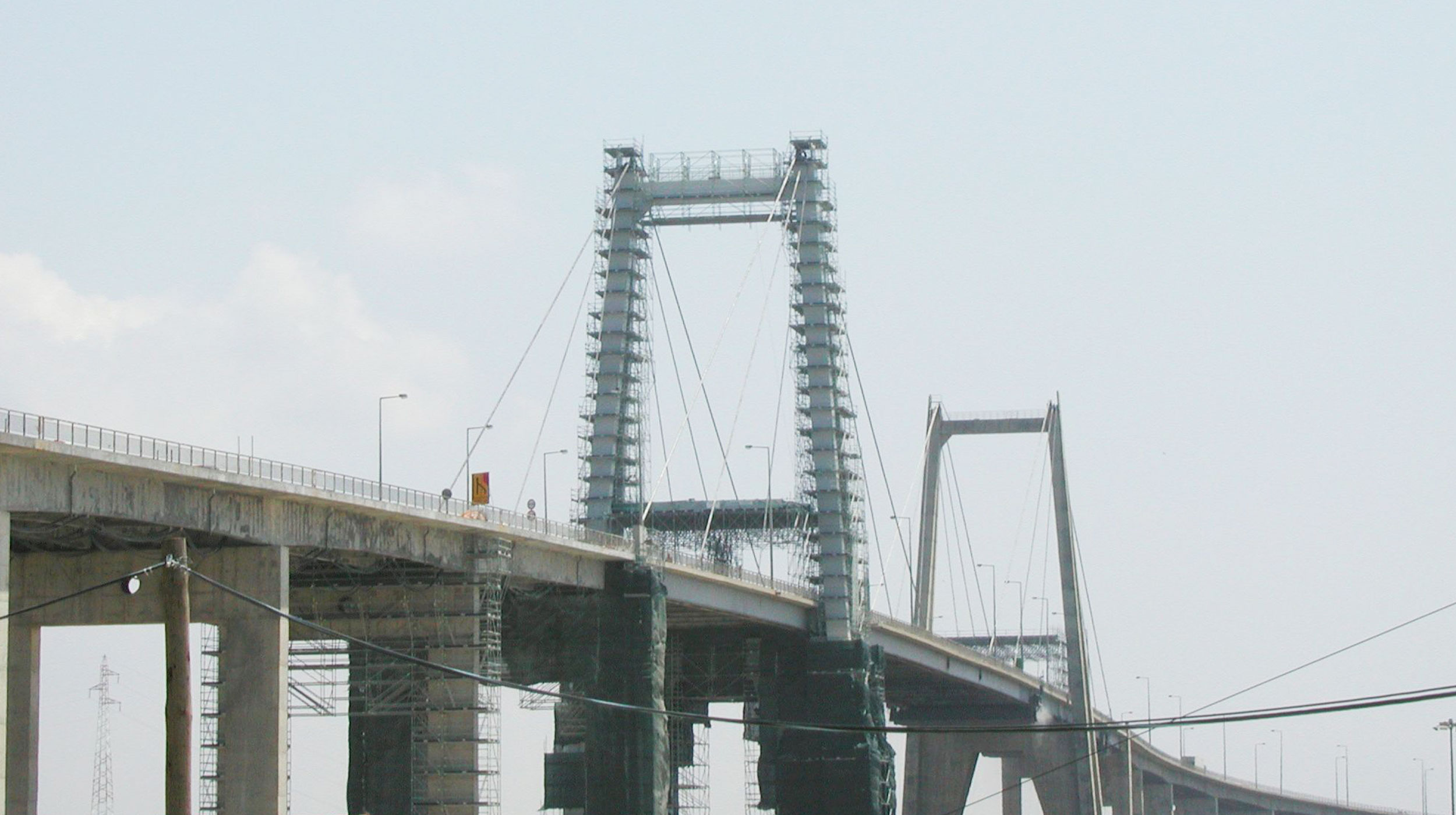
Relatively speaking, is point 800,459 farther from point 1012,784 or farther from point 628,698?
point 1012,784

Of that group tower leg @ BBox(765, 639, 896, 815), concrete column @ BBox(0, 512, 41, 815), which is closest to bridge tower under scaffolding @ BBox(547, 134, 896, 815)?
tower leg @ BBox(765, 639, 896, 815)

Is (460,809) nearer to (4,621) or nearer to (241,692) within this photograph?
(241,692)

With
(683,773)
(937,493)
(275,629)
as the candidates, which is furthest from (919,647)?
(275,629)

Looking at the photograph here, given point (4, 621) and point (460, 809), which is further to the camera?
point (460, 809)

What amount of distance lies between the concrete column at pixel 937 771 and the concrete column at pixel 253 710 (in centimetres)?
10644

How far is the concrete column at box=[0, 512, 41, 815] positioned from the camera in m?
65.5

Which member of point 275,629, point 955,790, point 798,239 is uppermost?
point 798,239

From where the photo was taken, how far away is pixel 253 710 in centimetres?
6397

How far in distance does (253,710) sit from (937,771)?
109247mm

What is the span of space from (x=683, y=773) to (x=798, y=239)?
2988 cm

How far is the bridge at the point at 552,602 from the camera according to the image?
63781mm

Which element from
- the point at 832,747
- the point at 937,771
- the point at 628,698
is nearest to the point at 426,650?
the point at 628,698

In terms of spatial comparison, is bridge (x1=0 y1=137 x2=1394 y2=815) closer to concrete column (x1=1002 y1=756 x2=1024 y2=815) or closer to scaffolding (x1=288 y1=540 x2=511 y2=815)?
scaffolding (x1=288 y1=540 x2=511 y2=815)

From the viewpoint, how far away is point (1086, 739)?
519 feet
